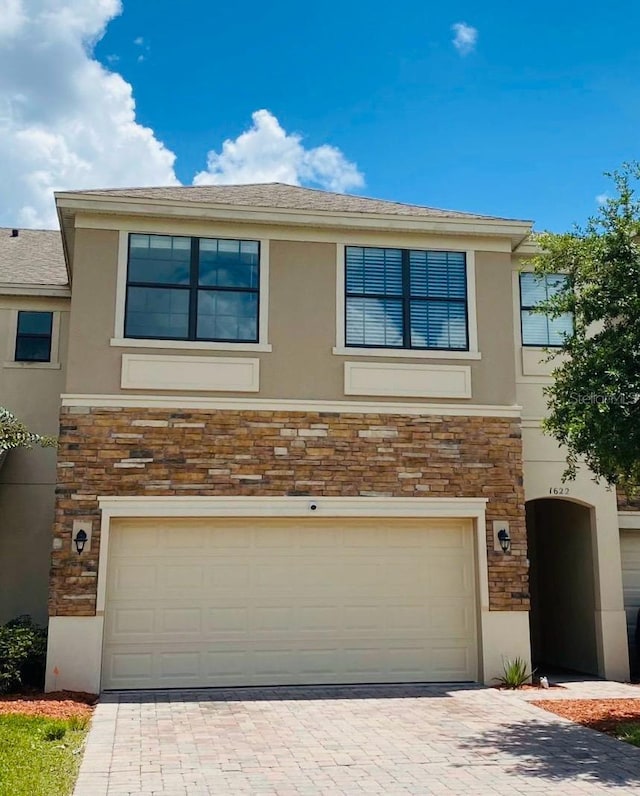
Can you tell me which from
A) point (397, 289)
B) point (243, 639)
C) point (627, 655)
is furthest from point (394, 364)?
point (627, 655)

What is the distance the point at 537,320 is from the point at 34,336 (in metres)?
9.11

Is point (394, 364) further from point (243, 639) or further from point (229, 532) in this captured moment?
point (243, 639)

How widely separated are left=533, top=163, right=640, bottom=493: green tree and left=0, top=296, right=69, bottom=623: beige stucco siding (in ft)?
29.0

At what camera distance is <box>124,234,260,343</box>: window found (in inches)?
510

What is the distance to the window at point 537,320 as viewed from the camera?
1455cm

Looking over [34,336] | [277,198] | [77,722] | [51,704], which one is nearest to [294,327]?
[277,198]

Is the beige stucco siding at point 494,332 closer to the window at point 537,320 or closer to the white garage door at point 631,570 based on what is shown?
the window at point 537,320

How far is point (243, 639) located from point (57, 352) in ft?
21.0

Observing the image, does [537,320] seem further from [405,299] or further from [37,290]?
[37,290]

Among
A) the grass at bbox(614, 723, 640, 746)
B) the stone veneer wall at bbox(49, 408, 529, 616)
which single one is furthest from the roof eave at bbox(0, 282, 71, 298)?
the grass at bbox(614, 723, 640, 746)

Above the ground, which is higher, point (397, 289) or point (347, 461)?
point (397, 289)

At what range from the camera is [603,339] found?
33.3ft

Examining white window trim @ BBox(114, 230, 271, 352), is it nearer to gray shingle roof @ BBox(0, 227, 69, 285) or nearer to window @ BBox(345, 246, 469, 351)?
window @ BBox(345, 246, 469, 351)

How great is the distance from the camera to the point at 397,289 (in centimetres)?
1362
